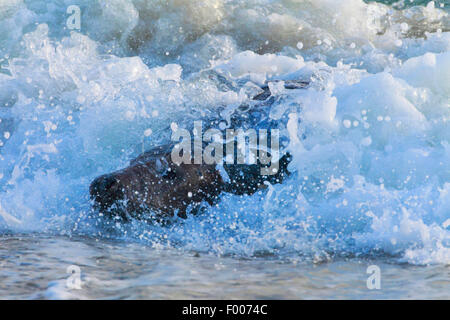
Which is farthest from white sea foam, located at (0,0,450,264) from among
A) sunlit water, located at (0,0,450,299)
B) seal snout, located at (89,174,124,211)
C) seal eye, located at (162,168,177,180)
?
seal eye, located at (162,168,177,180)

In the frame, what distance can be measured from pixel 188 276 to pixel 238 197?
1.31 meters

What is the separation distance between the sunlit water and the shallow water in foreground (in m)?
0.01

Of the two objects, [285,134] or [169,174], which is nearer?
[169,174]

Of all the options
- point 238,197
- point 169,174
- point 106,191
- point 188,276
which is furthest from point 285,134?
point 188,276

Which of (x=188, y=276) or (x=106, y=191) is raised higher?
(x=106, y=191)

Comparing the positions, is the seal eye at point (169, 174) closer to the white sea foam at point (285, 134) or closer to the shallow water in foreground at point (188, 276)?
the white sea foam at point (285, 134)

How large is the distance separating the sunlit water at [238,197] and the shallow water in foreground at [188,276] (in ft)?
Answer: 0.04

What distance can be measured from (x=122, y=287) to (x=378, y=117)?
2.42 m

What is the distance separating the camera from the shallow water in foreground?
2.40 meters

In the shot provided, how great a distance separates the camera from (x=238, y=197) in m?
3.91

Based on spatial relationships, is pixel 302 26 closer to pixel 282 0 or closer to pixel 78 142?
pixel 282 0

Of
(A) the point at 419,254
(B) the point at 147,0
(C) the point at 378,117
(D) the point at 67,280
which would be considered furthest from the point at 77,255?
(B) the point at 147,0

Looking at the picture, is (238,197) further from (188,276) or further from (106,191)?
(188,276)

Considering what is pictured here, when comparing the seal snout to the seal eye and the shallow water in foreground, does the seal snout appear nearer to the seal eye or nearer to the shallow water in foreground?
the seal eye
